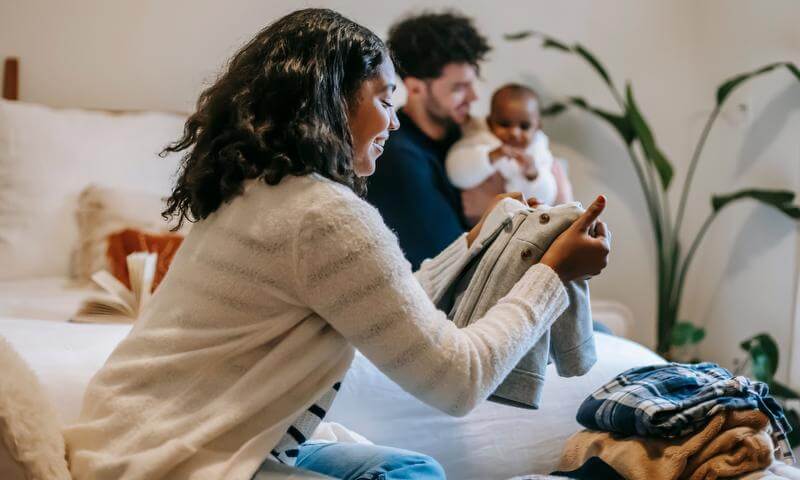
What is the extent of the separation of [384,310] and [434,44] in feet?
4.86

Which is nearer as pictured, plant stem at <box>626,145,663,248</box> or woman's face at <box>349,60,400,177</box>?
woman's face at <box>349,60,400,177</box>

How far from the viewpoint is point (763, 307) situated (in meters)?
2.54

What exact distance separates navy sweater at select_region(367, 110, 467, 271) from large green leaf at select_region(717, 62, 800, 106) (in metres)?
0.85

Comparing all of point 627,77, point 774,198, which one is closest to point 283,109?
point 774,198

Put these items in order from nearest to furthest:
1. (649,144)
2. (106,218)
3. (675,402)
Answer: (675,402), (106,218), (649,144)

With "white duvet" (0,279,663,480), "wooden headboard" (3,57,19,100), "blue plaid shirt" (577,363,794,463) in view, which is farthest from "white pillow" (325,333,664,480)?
"wooden headboard" (3,57,19,100)

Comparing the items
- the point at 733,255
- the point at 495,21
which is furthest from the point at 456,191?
the point at 733,255

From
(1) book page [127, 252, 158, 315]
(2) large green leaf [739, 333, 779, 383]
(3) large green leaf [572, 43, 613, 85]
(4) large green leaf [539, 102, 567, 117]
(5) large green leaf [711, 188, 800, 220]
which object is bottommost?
(2) large green leaf [739, 333, 779, 383]

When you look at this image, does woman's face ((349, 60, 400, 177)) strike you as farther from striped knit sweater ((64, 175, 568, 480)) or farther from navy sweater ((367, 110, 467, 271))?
navy sweater ((367, 110, 467, 271))

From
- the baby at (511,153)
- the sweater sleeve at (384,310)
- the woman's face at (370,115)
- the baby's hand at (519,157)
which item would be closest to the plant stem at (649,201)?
the baby at (511,153)

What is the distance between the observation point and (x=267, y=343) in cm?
94

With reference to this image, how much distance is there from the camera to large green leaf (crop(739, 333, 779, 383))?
231 centimetres

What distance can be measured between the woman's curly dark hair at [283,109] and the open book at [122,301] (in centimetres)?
71

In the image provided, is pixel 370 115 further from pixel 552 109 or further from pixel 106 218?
pixel 552 109
